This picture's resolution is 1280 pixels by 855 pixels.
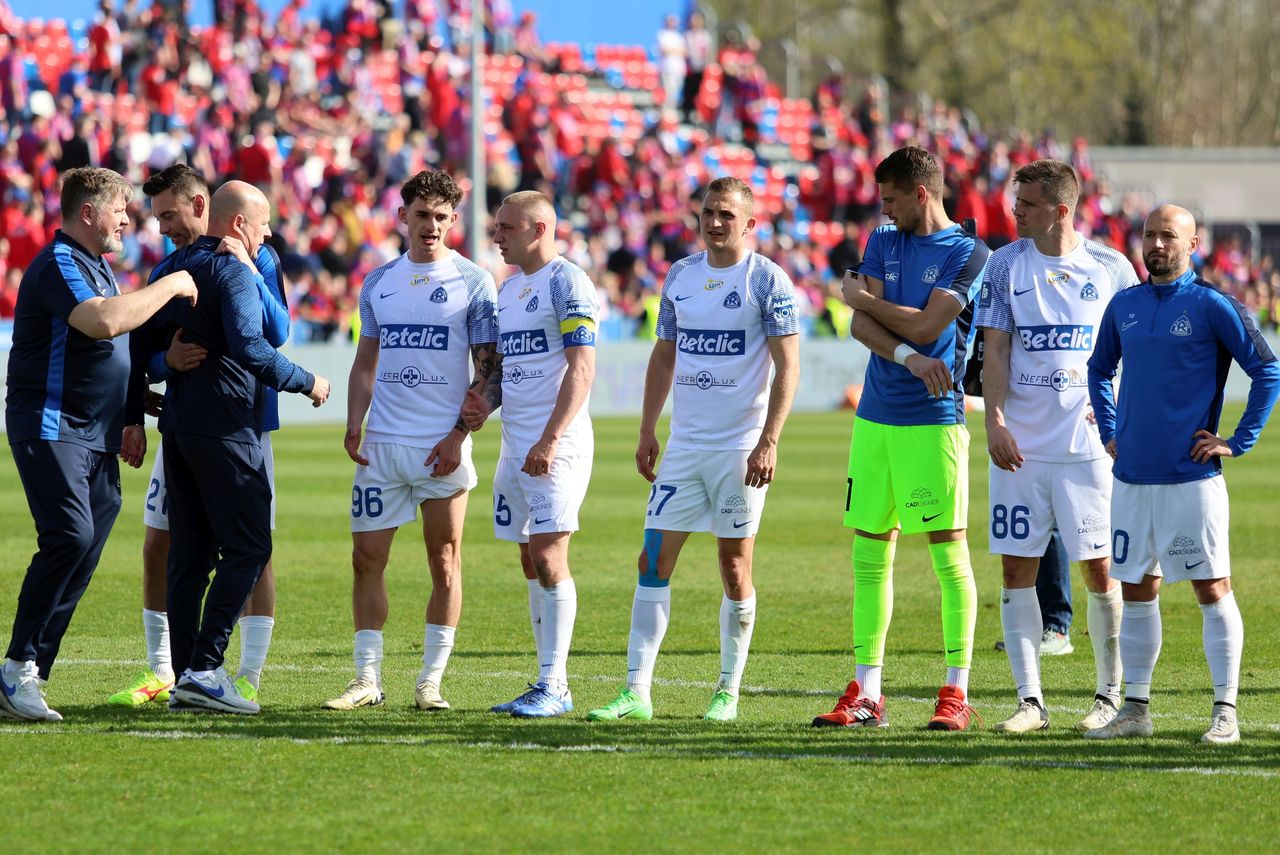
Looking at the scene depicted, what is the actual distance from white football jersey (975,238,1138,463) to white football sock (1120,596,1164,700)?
661 millimetres

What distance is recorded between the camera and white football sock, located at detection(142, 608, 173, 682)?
773 centimetres

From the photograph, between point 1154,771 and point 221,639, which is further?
point 221,639

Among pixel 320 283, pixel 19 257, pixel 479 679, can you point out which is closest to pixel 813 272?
pixel 320 283

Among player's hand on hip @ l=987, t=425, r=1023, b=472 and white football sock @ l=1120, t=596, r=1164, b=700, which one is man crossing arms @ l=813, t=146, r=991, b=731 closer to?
player's hand on hip @ l=987, t=425, r=1023, b=472

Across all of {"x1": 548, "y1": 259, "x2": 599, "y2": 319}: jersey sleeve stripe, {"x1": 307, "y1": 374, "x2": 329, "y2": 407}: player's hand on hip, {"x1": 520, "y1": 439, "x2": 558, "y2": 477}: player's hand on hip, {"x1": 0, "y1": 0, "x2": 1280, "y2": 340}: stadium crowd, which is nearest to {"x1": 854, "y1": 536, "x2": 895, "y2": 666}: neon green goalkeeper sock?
{"x1": 520, "y1": 439, "x2": 558, "y2": 477}: player's hand on hip

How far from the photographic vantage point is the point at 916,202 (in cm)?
695

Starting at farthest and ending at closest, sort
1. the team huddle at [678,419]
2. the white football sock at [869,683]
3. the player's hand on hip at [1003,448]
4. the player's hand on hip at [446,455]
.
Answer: the player's hand on hip at [446,455] → the white football sock at [869,683] → the player's hand on hip at [1003,448] → the team huddle at [678,419]

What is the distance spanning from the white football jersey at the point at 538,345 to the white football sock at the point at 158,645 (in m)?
1.73

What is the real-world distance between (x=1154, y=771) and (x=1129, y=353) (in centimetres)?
161

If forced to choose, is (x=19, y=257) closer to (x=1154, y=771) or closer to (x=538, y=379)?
(x=538, y=379)

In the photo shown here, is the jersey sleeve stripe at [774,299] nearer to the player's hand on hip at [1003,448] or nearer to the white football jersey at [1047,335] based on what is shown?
the white football jersey at [1047,335]

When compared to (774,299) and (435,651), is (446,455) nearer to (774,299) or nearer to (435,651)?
(435,651)

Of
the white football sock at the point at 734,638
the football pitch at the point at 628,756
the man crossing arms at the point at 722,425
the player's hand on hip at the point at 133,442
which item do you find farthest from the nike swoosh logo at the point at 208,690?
the white football sock at the point at 734,638

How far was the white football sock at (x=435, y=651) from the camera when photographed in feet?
24.2
